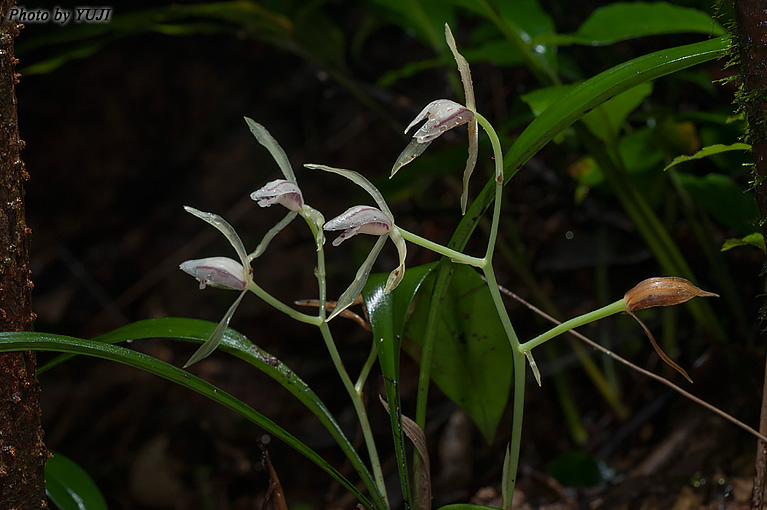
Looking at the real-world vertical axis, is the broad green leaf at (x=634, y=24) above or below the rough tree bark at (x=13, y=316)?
above

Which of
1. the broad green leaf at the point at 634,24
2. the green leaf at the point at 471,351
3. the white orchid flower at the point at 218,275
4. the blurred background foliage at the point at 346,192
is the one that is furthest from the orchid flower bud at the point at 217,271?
the broad green leaf at the point at 634,24

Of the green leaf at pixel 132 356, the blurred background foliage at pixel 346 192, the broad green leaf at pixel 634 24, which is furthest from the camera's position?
the blurred background foliage at pixel 346 192

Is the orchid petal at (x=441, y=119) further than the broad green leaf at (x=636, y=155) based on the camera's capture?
No

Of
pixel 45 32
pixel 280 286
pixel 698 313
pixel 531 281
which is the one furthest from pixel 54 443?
pixel 698 313

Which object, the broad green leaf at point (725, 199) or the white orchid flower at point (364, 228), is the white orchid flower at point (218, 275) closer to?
the white orchid flower at point (364, 228)

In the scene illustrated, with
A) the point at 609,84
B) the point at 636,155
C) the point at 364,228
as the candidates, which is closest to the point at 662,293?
the point at 609,84

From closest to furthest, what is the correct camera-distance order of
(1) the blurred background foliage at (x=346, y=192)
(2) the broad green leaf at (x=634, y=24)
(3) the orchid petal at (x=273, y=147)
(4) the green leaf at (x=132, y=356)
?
(4) the green leaf at (x=132, y=356), (3) the orchid petal at (x=273, y=147), (2) the broad green leaf at (x=634, y=24), (1) the blurred background foliage at (x=346, y=192)

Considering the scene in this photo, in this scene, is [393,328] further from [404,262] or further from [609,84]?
[609,84]
